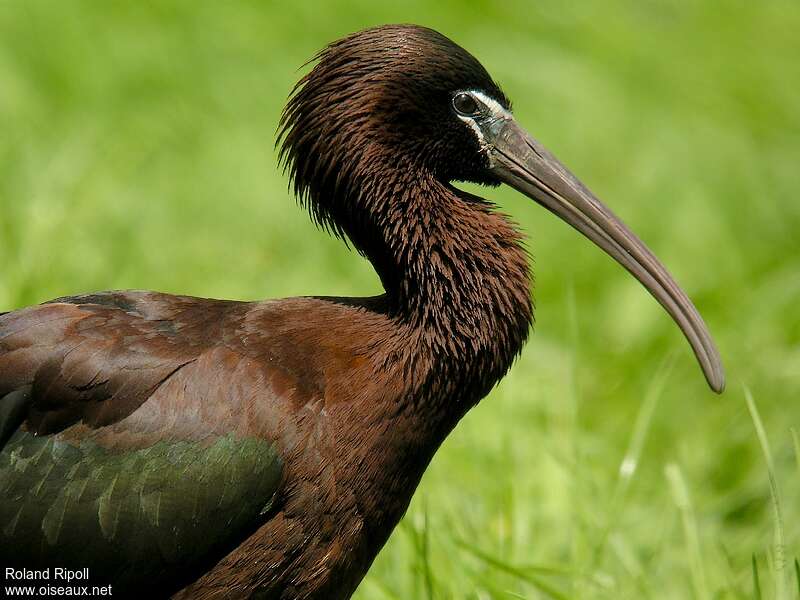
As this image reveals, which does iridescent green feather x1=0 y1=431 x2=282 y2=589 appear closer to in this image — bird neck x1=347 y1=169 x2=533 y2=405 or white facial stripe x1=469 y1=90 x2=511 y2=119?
bird neck x1=347 y1=169 x2=533 y2=405

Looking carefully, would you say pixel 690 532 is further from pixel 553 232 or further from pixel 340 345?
pixel 553 232

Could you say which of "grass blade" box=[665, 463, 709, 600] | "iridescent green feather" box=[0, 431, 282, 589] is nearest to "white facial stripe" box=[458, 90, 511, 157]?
Result: "iridescent green feather" box=[0, 431, 282, 589]

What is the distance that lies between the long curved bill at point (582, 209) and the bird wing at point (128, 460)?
3.02 feet

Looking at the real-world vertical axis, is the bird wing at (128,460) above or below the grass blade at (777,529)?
above

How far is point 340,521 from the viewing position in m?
3.66

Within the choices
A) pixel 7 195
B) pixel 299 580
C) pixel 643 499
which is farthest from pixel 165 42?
pixel 299 580

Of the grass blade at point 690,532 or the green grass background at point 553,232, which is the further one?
the green grass background at point 553,232

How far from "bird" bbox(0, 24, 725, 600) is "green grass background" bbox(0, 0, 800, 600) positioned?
1.81ft

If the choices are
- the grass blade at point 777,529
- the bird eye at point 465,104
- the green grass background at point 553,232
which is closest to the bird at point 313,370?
the bird eye at point 465,104

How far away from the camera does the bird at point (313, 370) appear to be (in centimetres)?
365

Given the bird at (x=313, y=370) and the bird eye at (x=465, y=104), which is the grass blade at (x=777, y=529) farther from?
the bird eye at (x=465, y=104)

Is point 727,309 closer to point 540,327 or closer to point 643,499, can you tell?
point 540,327

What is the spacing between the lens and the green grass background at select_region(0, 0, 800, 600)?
4828mm

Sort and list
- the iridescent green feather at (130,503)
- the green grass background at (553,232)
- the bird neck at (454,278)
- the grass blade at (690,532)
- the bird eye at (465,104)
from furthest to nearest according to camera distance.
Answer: the green grass background at (553,232) → the grass blade at (690,532) → the bird eye at (465,104) → the bird neck at (454,278) → the iridescent green feather at (130,503)
